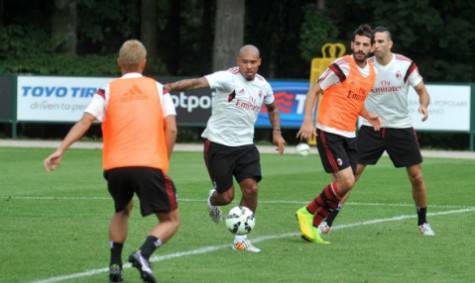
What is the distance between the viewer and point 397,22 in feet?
121

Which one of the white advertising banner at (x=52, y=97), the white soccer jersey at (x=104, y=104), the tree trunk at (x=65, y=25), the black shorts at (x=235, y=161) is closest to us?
the white soccer jersey at (x=104, y=104)

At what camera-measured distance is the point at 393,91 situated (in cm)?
1372

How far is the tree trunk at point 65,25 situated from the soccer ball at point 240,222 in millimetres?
25820

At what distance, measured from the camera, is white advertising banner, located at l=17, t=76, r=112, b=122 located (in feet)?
102

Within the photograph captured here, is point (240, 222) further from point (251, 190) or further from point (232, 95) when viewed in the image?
point (232, 95)

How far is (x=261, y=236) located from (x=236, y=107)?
1494mm

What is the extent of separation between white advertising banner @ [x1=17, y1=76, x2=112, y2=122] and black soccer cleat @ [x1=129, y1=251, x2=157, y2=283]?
21.7 m

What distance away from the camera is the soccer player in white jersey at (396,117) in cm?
1364

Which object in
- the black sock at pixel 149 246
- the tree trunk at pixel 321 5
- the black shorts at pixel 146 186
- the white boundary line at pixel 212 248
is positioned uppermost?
the black shorts at pixel 146 186

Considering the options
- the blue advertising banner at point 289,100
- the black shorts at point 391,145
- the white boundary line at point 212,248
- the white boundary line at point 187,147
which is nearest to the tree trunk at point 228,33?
the white boundary line at point 187,147

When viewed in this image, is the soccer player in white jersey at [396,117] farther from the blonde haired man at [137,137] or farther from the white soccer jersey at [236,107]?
the blonde haired man at [137,137]

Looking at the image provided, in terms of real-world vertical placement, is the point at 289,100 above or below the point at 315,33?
below

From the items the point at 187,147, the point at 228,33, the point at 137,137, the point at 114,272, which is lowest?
the point at 187,147

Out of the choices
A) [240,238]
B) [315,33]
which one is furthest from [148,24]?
[240,238]
